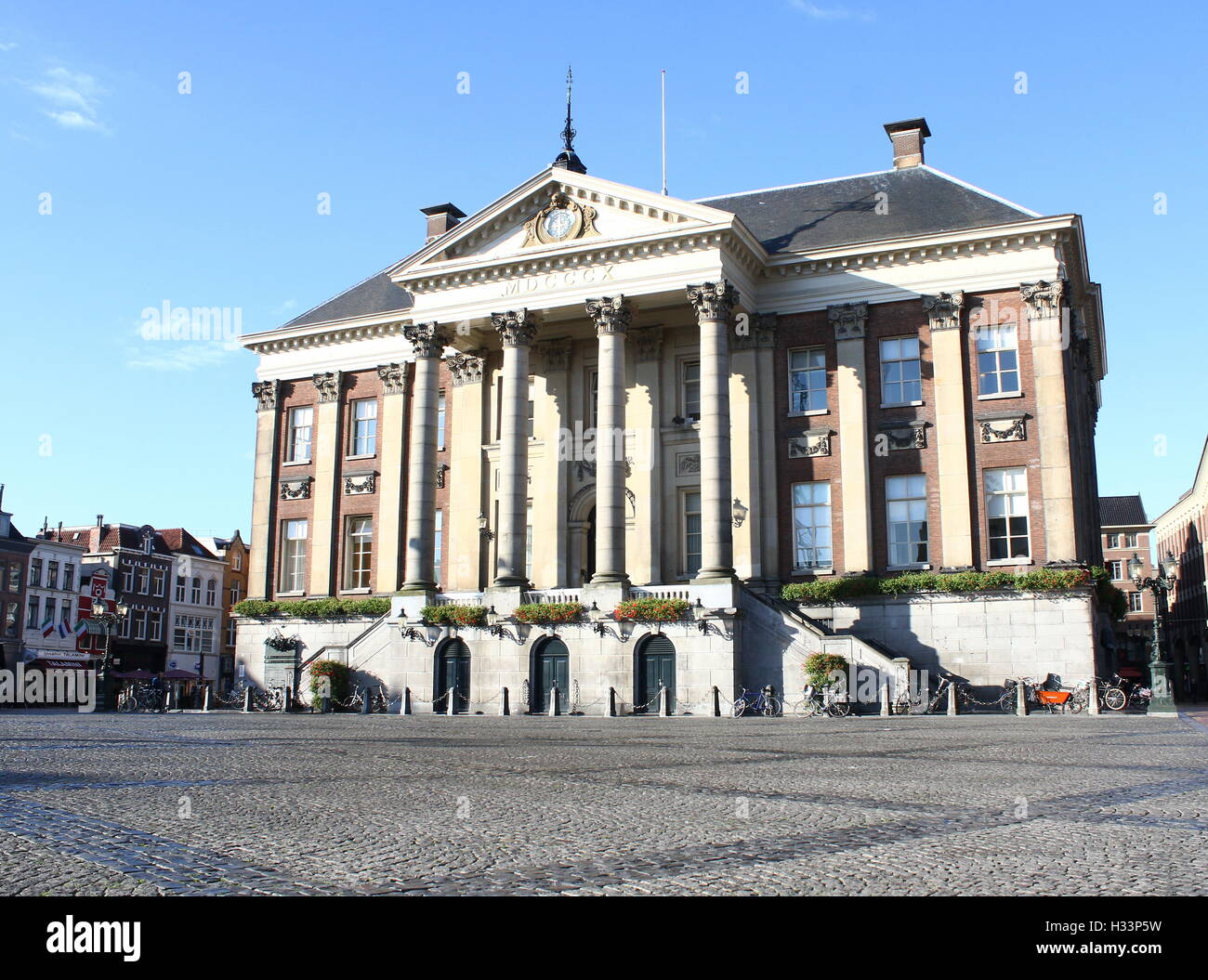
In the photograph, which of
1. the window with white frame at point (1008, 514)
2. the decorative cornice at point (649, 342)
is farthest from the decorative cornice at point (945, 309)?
the decorative cornice at point (649, 342)

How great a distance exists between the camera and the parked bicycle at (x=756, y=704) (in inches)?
1277

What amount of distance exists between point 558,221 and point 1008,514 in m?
18.0

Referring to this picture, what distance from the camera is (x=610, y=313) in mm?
36938

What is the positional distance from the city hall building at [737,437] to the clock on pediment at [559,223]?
8 cm

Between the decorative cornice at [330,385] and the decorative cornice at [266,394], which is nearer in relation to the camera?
the decorative cornice at [330,385]

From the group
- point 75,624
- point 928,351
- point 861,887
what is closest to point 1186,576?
point 928,351

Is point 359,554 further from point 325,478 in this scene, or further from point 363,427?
point 363,427

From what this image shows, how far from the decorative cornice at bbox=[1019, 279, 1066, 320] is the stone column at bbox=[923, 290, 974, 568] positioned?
207cm

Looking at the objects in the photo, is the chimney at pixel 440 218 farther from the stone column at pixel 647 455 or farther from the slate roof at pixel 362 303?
the stone column at pixel 647 455

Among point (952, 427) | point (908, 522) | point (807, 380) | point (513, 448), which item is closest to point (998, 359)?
point (952, 427)

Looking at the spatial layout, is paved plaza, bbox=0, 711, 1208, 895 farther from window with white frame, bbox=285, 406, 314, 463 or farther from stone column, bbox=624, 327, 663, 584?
window with white frame, bbox=285, 406, 314, 463

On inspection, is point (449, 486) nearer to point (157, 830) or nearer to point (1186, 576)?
point (157, 830)
